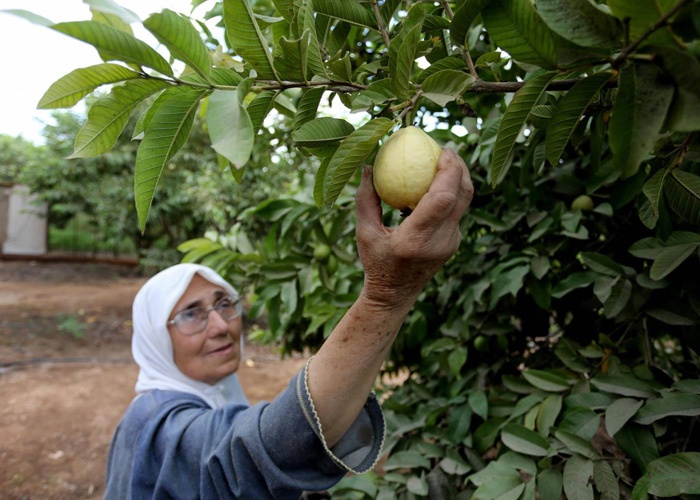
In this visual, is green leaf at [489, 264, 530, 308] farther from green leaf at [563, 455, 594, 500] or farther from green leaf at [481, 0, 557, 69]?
green leaf at [481, 0, 557, 69]

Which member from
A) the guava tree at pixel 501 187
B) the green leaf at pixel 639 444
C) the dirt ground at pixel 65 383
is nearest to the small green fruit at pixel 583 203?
the guava tree at pixel 501 187

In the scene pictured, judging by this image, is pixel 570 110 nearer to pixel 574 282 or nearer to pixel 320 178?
pixel 320 178

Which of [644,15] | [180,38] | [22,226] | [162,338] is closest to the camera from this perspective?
[644,15]

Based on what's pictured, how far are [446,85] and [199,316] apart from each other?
1.26m

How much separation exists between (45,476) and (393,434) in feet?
9.83

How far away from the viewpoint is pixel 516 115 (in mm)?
601

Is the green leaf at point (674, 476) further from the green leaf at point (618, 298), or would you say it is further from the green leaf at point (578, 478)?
the green leaf at point (618, 298)

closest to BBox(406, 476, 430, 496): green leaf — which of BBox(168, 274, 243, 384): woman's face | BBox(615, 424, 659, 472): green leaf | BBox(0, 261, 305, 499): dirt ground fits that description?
BBox(615, 424, 659, 472): green leaf

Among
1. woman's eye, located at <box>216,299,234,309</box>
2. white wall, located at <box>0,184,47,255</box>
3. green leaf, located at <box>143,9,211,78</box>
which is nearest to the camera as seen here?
green leaf, located at <box>143,9,211,78</box>

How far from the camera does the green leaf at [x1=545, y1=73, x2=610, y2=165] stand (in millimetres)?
555

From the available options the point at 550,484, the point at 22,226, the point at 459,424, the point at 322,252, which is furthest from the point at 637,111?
the point at 22,226

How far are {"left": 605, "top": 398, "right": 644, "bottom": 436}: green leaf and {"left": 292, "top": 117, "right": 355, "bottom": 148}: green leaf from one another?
0.71 meters

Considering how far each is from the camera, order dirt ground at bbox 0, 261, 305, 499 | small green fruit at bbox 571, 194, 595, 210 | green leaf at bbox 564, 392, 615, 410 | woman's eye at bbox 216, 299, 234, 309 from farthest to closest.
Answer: dirt ground at bbox 0, 261, 305, 499 < woman's eye at bbox 216, 299, 234, 309 < small green fruit at bbox 571, 194, 595, 210 < green leaf at bbox 564, 392, 615, 410

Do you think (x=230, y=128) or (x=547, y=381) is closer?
(x=230, y=128)
